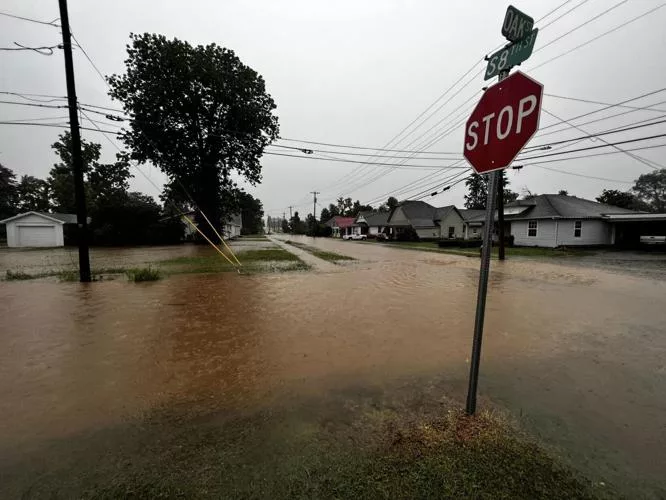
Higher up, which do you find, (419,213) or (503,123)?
(419,213)

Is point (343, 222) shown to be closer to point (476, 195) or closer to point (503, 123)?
point (476, 195)

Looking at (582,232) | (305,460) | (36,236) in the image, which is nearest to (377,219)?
(582,232)

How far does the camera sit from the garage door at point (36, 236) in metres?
28.0

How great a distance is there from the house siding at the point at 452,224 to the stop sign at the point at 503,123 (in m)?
42.3

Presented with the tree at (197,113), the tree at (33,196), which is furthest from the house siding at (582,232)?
the tree at (33,196)

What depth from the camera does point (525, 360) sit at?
4.26 m

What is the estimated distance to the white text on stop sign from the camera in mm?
2105

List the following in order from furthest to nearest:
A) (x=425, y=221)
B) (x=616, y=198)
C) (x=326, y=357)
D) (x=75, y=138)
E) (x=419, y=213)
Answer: (x=419, y=213), (x=425, y=221), (x=616, y=198), (x=75, y=138), (x=326, y=357)

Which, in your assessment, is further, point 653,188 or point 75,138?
point 653,188

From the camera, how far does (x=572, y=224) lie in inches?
1025

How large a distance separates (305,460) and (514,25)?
374 centimetres

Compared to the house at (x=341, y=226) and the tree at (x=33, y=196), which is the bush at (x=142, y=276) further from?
the house at (x=341, y=226)

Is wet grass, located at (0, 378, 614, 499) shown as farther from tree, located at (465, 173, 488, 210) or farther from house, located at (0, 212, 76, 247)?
tree, located at (465, 173, 488, 210)

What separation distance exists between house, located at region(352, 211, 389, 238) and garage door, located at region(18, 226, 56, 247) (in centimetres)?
4295
